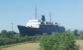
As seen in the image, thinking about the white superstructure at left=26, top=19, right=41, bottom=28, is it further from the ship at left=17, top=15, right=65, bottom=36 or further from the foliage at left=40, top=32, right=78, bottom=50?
the foliage at left=40, top=32, right=78, bottom=50

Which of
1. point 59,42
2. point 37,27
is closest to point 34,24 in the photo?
point 37,27

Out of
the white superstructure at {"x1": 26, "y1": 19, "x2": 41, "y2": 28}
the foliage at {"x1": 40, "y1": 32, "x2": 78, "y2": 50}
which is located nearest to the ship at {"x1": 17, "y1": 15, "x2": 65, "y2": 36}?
the white superstructure at {"x1": 26, "y1": 19, "x2": 41, "y2": 28}

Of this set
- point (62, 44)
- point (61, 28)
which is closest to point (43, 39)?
point (62, 44)

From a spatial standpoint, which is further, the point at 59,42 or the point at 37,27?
the point at 37,27

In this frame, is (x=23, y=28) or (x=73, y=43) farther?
(x=23, y=28)

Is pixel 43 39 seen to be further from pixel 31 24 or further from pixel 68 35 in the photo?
pixel 31 24

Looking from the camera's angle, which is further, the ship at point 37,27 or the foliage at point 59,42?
the ship at point 37,27

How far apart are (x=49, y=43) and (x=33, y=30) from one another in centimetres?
7032

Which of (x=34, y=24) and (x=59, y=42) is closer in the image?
(x=59, y=42)

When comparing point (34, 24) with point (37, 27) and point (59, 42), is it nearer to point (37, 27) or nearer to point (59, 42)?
point (37, 27)

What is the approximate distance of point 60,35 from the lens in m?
28.5

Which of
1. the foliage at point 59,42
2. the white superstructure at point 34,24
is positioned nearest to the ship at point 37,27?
the white superstructure at point 34,24

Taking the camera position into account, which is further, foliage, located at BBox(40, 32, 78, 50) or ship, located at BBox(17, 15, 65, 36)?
ship, located at BBox(17, 15, 65, 36)

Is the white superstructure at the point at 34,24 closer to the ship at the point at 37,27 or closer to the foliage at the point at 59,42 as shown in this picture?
the ship at the point at 37,27
